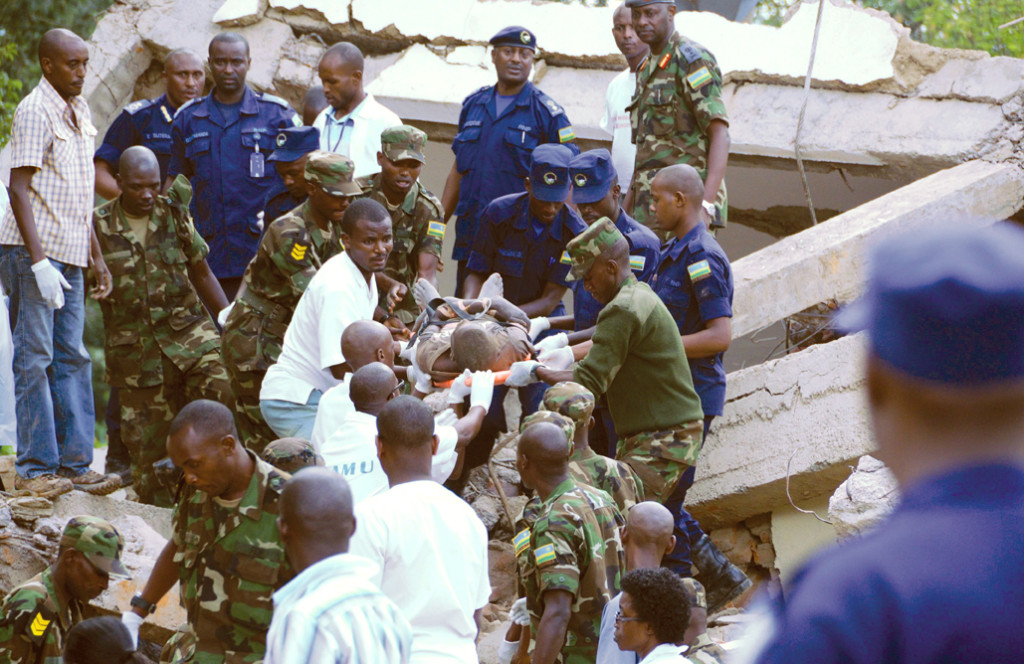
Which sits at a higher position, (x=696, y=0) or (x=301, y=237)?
(x=696, y=0)

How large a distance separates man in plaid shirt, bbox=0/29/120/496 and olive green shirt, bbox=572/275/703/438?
2.75m

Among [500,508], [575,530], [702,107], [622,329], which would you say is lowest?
[500,508]

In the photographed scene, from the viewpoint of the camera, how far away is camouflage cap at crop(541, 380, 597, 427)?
4484mm

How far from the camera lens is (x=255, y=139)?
7027mm

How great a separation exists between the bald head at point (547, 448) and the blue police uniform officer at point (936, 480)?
284 cm

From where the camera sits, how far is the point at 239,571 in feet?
12.0

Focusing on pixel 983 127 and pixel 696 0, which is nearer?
pixel 983 127

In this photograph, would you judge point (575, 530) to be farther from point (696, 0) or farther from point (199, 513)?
point (696, 0)

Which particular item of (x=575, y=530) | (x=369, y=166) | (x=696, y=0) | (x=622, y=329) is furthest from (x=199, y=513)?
(x=696, y=0)

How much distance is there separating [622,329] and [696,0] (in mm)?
5599

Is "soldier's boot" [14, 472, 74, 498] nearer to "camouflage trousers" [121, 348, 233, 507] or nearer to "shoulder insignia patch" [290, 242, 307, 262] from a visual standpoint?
"camouflage trousers" [121, 348, 233, 507]

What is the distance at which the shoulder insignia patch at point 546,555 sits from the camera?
13.0ft

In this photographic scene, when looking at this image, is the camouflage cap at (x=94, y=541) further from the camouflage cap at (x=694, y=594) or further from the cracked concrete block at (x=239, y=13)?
the cracked concrete block at (x=239, y=13)

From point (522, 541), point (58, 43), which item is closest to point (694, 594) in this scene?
point (522, 541)
